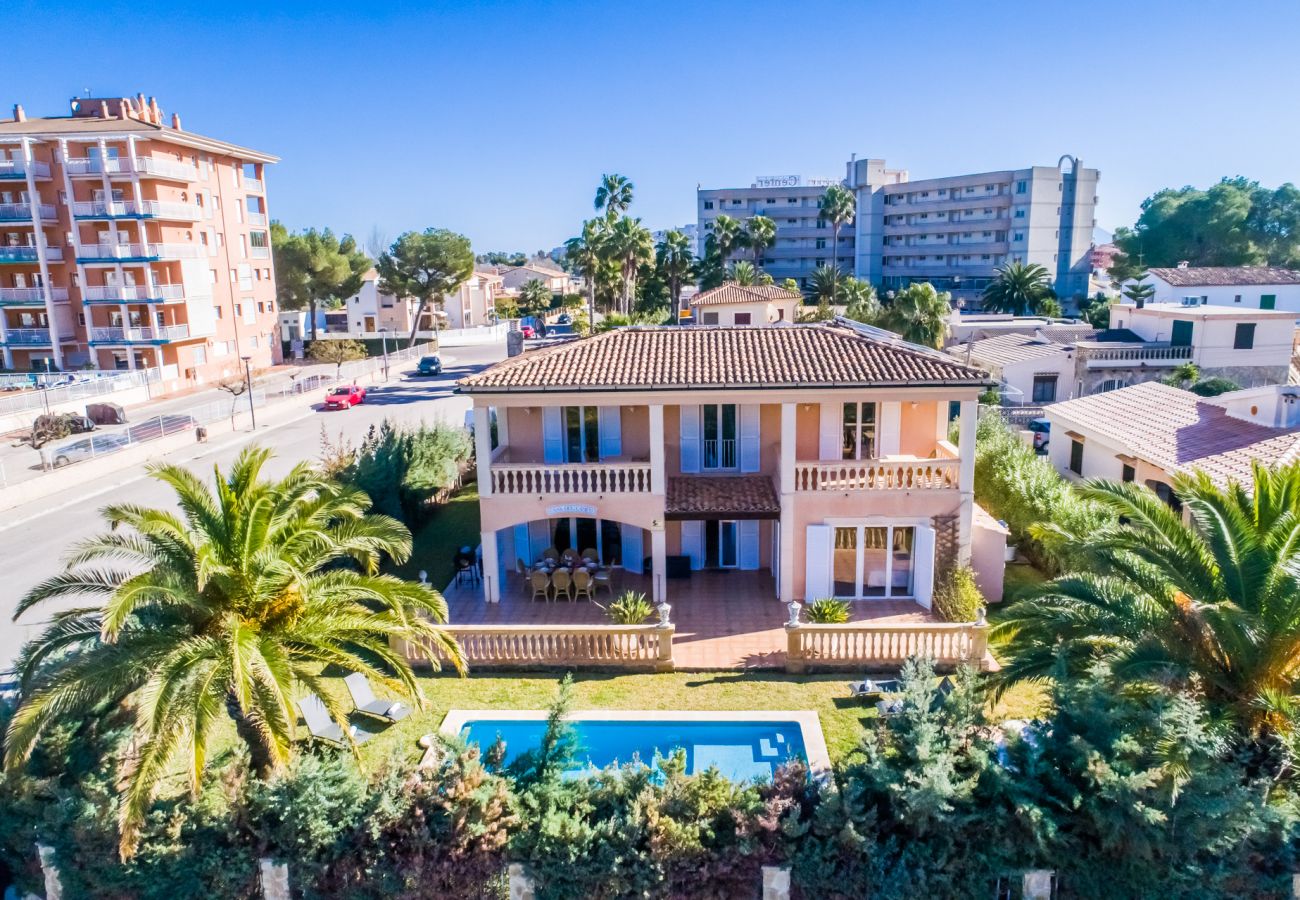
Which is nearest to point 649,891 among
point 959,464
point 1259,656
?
point 1259,656

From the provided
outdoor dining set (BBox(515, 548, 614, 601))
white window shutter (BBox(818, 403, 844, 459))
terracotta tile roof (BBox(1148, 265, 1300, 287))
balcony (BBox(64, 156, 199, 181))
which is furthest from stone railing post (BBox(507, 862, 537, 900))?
terracotta tile roof (BBox(1148, 265, 1300, 287))

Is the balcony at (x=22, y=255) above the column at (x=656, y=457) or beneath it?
above

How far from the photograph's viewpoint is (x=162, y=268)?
5619 cm

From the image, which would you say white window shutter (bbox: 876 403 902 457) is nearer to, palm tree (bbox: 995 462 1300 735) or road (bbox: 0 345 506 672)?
palm tree (bbox: 995 462 1300 735)

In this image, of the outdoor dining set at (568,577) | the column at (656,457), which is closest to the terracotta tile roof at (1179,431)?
the column at (656,457)

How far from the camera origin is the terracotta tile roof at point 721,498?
19.7 metres

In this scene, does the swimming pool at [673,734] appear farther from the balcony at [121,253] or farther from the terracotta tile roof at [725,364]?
the balcony at [121,253]

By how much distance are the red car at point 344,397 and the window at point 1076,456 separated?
138 feet

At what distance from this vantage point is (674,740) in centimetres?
1466

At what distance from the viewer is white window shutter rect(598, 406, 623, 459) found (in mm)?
21594

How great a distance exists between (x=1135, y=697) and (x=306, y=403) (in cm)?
5183

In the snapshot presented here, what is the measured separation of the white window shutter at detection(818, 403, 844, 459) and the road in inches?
369

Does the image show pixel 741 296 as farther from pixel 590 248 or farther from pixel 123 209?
pixel 123 209

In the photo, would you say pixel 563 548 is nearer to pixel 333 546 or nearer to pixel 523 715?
pixel 523 715
